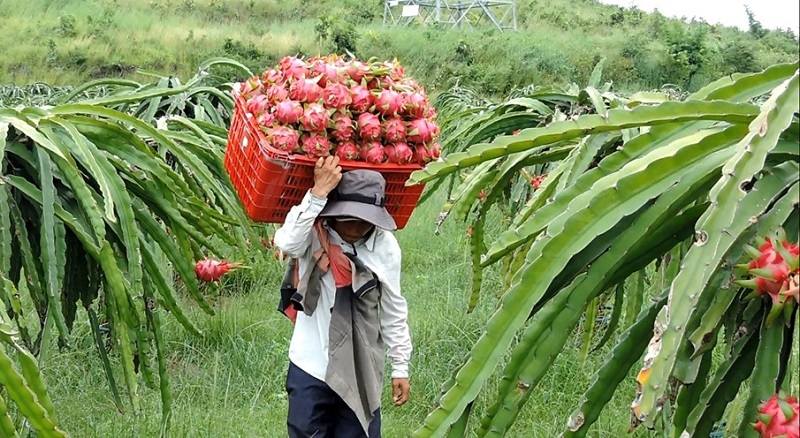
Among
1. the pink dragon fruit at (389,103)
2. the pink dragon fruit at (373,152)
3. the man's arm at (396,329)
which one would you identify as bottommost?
the man's arm at (396,329)

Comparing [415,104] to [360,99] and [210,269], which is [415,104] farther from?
[210,269]

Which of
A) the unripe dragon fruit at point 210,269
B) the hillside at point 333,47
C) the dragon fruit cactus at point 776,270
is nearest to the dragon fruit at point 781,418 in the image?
the dragon fruit cactus at point 776,270

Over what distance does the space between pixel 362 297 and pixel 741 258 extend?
4.86ft

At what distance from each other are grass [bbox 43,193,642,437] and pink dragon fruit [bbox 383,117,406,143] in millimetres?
1460

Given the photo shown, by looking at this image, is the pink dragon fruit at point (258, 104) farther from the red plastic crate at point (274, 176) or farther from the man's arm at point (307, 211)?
the man's arm at point (307, 211)

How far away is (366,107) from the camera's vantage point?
7.50 ft

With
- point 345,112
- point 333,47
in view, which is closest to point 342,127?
point 345,112

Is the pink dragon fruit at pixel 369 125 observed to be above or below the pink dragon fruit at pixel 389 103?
below

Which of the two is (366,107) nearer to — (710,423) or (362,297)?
(362,297)

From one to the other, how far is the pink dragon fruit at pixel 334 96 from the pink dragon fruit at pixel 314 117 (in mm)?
27

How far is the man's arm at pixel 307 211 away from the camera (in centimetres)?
226

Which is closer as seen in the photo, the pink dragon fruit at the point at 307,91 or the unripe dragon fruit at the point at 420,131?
the pink dragon fruit at the point at 307,91

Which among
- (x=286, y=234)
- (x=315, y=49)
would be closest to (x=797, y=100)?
(x=286, y=234)

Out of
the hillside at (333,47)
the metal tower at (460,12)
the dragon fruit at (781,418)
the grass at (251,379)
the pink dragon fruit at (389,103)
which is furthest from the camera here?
the metal tower at (460,12)
